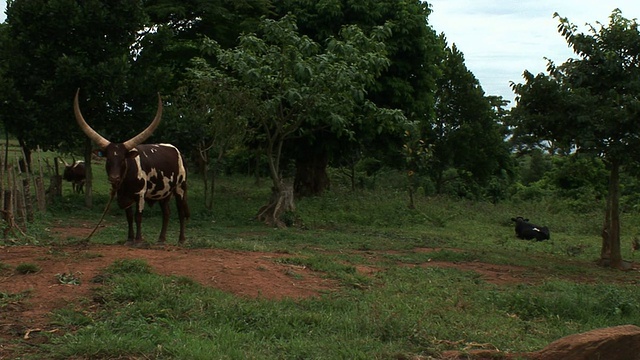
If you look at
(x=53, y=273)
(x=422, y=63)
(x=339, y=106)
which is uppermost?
(x=422, y=63)

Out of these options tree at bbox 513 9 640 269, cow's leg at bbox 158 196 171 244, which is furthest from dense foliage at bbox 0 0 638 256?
cow's leg at bbox 158 196 171 244

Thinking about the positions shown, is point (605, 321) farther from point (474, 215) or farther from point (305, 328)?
point (474, 215)

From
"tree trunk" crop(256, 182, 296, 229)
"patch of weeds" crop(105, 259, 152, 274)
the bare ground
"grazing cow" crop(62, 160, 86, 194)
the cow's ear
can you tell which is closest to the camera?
the bare ground

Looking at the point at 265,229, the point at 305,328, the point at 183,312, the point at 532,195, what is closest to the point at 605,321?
the point at 305,328

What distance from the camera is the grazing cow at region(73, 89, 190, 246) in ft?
31.2

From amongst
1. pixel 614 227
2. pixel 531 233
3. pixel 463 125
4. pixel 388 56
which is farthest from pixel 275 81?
pixel 463 125

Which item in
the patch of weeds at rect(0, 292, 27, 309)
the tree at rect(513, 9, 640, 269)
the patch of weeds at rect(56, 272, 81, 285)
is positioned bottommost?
the patch of weeds at rect(0, 292, 27, 309)

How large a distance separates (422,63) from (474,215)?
5285 millimetres

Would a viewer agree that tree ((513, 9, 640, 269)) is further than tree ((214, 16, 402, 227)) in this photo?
No

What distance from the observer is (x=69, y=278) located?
7.05 metres

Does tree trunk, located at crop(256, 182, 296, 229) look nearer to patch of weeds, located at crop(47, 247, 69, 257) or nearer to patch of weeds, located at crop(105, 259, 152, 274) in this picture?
patch of weeds, located at crop(47, 247, 69, 257)

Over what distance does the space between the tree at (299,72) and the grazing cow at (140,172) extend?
5568 mm

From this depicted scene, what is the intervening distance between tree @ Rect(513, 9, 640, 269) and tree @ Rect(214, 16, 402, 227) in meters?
4.75

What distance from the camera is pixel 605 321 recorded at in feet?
25.8
